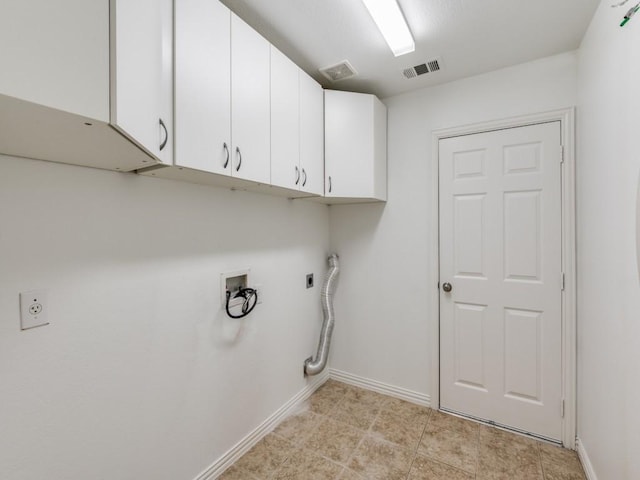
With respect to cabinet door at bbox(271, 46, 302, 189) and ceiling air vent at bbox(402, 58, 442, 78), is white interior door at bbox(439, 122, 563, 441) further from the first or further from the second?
cabinet door at bbox(271, 46, 302, 189)

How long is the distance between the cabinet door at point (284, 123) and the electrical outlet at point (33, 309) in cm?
108

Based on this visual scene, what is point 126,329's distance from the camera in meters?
1.28

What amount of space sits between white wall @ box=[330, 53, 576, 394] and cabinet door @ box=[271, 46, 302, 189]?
0.94 m

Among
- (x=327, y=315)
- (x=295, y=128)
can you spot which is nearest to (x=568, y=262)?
(x=327, y=315)

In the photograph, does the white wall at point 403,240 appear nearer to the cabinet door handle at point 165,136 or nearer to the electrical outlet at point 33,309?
the cabinet door handle at point 165,136

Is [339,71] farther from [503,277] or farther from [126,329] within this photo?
[126,329]

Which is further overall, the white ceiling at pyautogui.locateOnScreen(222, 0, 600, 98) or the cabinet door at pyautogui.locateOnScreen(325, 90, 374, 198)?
the cabinet door at pyautogui.locateOnScreen(325, 90, 374, 198)

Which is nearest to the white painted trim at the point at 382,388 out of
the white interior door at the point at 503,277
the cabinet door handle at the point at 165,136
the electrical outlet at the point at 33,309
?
the white interior door at the point at 503,277

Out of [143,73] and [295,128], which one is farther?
[295,128]

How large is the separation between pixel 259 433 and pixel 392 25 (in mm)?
2593

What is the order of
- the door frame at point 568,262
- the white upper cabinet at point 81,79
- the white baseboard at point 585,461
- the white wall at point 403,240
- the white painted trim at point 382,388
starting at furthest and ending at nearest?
the white painted trim at point 382,388, the white wall at point 403,240, the door frame at point 568,262, the white baseboard at point 585,461, the white upper cabinet at point 81,79

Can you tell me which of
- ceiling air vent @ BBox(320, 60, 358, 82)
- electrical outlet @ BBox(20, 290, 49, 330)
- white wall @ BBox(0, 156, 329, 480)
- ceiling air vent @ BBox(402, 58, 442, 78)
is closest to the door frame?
ceiling air vent @ BBox(402, 58, 442, 78)

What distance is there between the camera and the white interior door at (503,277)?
1924mm

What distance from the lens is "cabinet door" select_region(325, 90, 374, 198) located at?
2.17 metres
